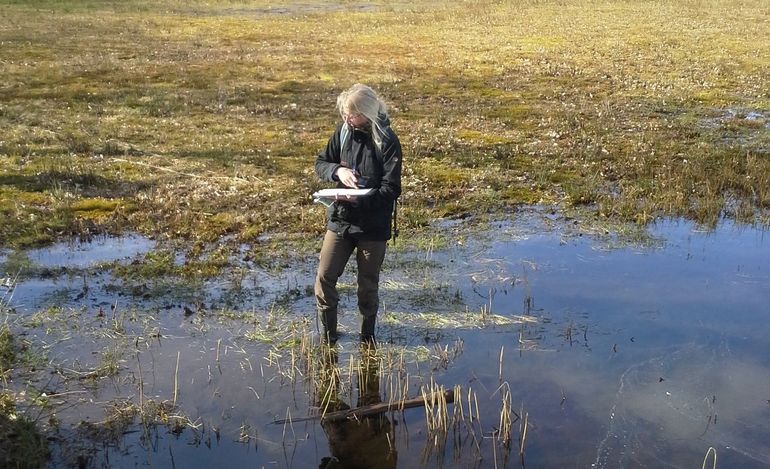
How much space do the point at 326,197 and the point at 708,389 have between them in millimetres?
4362

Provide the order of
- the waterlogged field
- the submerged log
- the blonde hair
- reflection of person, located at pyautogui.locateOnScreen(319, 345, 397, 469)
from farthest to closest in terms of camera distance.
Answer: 1. the blonde hair
2. the submerged log
3. the waterlogged field
4. reflection of person, located at pyautogui.locateOnScreen(319, 345, 397, 469)

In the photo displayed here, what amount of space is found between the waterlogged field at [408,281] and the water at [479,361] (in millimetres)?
33

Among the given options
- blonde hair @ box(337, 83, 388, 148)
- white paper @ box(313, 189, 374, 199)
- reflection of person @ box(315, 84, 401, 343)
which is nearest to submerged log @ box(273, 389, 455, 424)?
reflection of person @ box(315, 84, 401, 343)

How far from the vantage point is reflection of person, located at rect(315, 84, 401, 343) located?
7621 millimetres

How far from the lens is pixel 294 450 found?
679cm

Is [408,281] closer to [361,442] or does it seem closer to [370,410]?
[370,410]

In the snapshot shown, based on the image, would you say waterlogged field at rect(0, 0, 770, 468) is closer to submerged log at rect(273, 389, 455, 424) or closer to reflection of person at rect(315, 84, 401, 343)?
submerged log at rect(273, 389, 455, 424)

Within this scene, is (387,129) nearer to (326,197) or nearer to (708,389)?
(326,197)

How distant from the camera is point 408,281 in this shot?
10.5 metres

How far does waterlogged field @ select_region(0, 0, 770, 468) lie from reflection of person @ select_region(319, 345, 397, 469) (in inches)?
0.8

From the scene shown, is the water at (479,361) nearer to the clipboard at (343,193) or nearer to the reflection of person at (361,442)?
the reflection of person at (361,442)

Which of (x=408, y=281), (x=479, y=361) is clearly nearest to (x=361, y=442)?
(x=479, y=361)

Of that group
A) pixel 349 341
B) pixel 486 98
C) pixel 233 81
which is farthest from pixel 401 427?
pixel 233 81

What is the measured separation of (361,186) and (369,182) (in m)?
0.10
